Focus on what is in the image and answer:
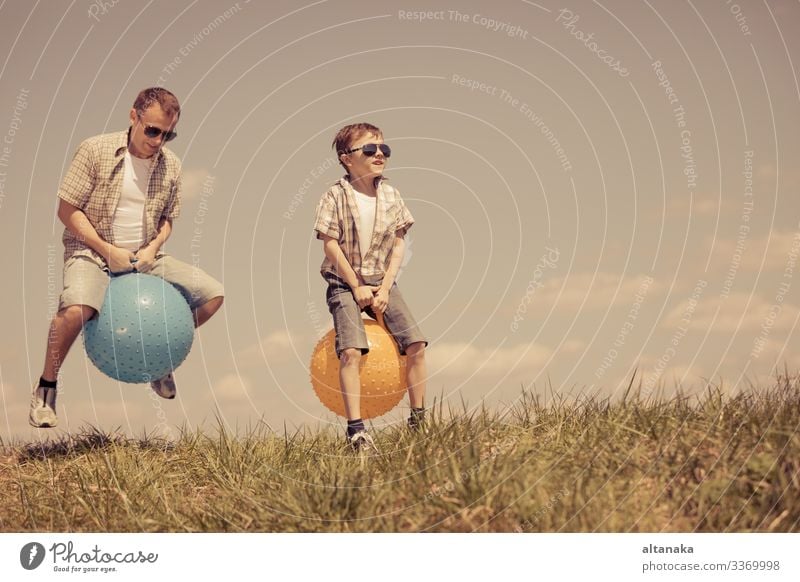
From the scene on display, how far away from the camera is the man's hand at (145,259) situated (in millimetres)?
8555

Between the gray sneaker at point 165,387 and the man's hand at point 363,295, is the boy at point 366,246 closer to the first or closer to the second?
the man's hand at point 363,295

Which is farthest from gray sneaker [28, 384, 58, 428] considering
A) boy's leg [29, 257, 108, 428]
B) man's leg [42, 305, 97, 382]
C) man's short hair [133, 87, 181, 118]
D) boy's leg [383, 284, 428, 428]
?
boy's leg [383, 284, 428, 428]

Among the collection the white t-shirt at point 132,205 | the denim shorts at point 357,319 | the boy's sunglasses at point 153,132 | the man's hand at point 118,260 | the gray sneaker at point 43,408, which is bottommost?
the gray sneaker at point 43,408

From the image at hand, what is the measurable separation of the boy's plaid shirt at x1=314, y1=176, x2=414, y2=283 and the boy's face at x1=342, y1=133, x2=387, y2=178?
147 millimetres

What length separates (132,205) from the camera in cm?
862

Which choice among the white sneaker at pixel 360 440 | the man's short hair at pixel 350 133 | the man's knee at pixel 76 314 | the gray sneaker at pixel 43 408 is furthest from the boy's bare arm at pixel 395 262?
the gray sneaker at pixel 43 408

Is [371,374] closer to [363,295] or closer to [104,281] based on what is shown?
[363,295]

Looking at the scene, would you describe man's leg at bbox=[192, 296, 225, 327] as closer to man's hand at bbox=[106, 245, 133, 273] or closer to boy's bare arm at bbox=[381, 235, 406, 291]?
man's hand at bbox=[106, 245, 133, 273]

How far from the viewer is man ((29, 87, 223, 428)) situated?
825 cm

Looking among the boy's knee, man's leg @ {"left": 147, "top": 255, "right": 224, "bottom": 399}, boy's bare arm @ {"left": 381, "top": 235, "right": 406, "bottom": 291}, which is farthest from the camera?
man's leg @ {"left": 147, "top": 255, "right": 224, "bottom": 399}

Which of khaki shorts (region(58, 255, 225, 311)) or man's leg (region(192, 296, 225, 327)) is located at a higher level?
khaki shorts (region(58, 255, 225, 311))

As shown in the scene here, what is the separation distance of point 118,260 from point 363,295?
2.61 m

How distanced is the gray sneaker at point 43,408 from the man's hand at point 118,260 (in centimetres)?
140
